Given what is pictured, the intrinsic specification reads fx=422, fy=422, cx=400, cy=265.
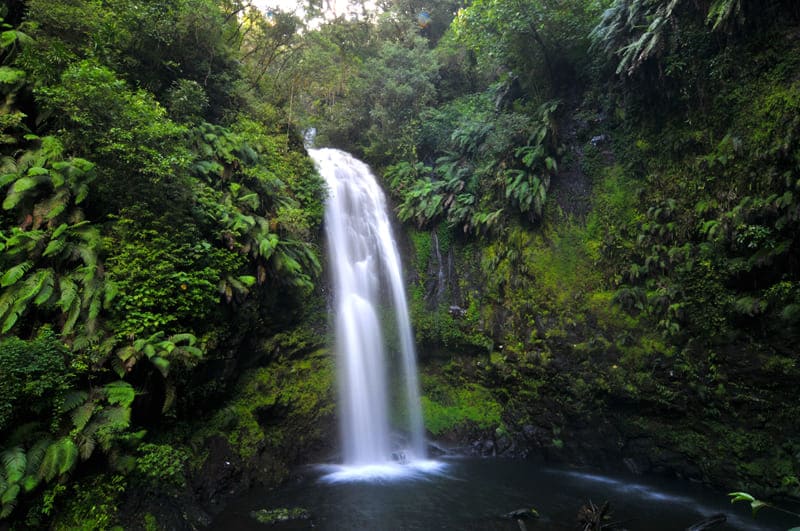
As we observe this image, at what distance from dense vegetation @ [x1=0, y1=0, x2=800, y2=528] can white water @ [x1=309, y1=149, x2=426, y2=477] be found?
1.95ft

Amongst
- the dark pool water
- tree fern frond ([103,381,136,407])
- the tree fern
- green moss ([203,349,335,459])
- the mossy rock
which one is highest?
tree fern frond ([103,381,136,407])

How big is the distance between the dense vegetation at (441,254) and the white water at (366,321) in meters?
0.59

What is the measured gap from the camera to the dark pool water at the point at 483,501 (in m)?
7.23

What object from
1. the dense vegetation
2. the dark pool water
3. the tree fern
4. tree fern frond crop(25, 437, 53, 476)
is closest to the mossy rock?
the dark pool water

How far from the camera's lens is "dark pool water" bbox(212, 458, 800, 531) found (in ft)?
23.7

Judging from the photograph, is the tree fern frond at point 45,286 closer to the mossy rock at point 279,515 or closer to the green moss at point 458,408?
the mossy rock at point 279,515

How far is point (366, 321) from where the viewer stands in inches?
494

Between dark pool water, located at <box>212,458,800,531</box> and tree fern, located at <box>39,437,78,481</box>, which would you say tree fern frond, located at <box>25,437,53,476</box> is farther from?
dark pool water, located at <box>212,458,800,531</box>

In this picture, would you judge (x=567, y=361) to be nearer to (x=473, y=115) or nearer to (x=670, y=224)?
(x=670, y=224)

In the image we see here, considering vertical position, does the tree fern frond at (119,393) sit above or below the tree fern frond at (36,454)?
above

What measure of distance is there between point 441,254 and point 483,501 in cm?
787

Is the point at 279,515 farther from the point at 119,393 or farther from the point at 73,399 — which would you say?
the point at 73,399

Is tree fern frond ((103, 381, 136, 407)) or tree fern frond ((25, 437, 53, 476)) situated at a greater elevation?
tree fern frond ((103, 381, 136, 407))

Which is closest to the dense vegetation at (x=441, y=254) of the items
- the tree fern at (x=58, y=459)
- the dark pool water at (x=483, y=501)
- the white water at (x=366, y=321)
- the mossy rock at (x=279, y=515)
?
→ the tree fern at (x=58, y=459)
